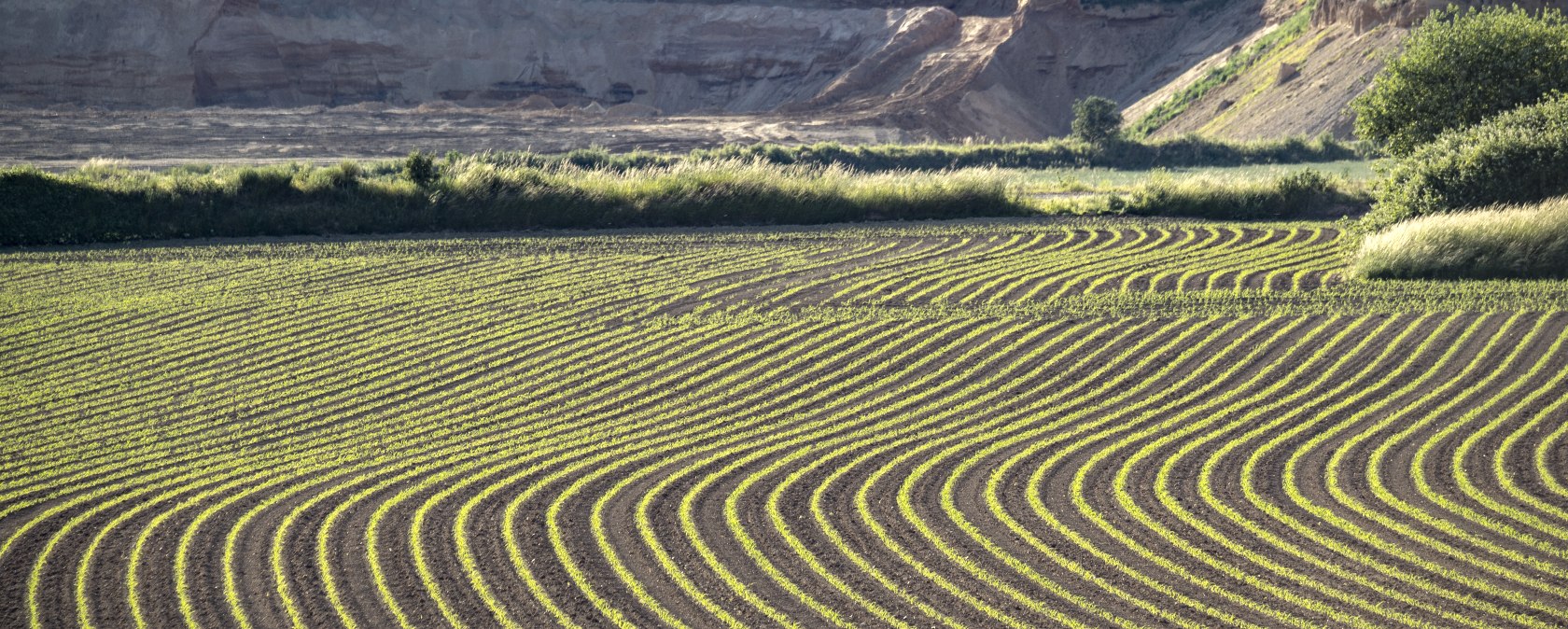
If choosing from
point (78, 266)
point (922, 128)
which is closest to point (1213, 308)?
point (78, 266)

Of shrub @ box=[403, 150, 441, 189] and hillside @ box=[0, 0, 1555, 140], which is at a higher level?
hillside @ box=[0, 0, 1555, 140]

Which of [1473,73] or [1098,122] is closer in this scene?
[1473,73]

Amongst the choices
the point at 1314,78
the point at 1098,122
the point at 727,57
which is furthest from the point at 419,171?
the point at 727,57

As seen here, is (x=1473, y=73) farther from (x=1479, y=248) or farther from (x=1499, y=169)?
(x=1479, y=248)

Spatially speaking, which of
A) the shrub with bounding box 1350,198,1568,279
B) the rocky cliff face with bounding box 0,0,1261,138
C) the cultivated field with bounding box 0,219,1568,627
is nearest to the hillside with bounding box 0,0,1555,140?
the rocky cliff face with bounding box 0,0,1261,138

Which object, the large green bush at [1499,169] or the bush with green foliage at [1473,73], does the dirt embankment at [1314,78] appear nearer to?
the bush with green foliage at [1473,73]

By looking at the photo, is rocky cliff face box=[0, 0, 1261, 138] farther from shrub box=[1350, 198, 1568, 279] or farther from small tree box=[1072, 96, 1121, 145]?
shrub box=[1350, 198, 1568, 279]

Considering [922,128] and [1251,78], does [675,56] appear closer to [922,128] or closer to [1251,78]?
[922,128]
